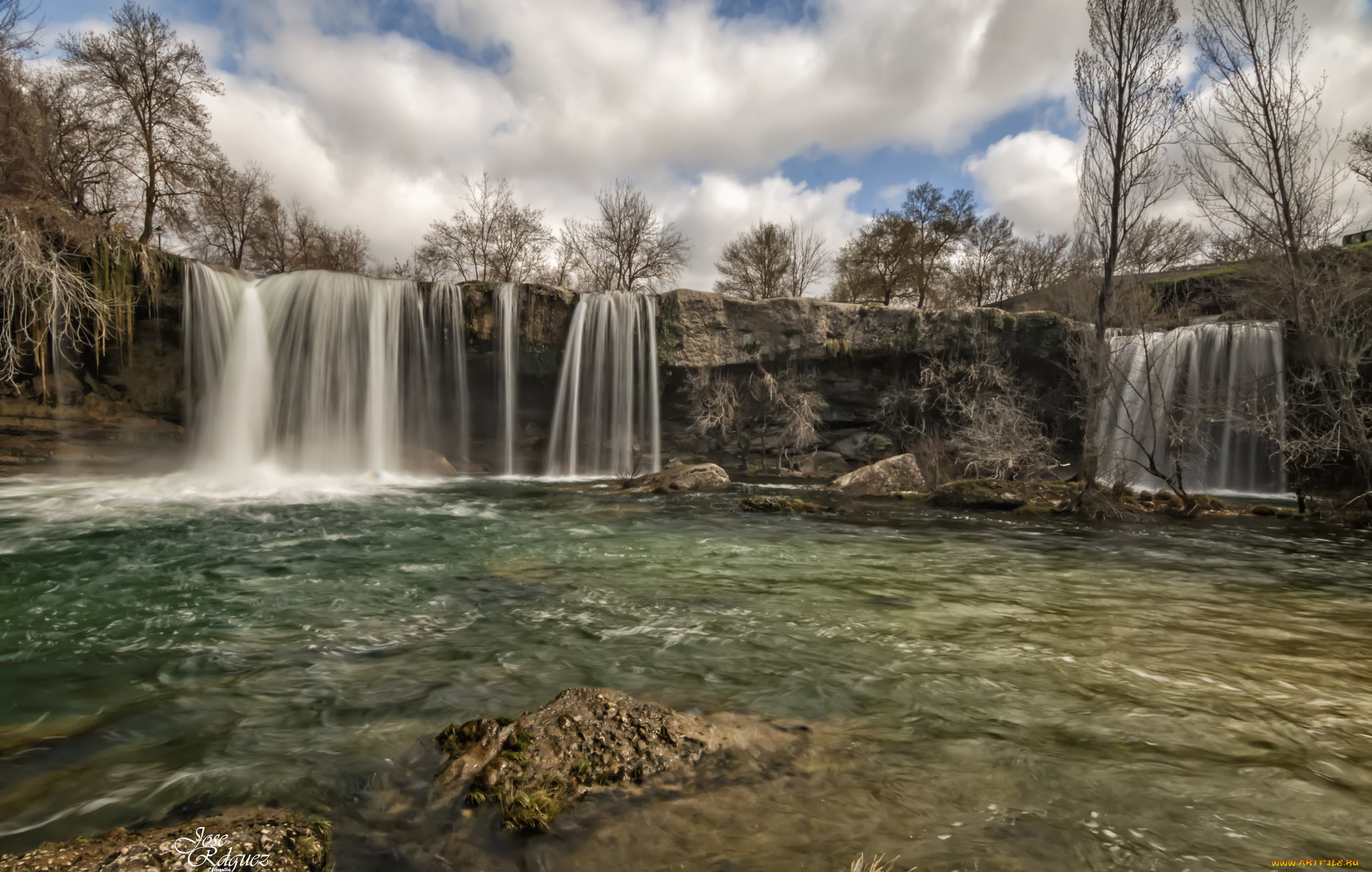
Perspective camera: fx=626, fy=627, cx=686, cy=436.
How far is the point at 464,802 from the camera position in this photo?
2346mm

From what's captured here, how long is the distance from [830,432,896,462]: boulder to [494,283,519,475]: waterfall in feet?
34.8

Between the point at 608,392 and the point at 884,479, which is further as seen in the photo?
the point at 608,392

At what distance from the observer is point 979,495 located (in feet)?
40.0

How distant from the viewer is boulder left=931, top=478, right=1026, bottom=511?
12.0 m

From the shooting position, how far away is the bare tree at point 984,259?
104 ft

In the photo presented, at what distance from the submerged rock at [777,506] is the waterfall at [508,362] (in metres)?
9.98

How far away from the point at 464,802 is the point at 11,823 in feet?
5.29

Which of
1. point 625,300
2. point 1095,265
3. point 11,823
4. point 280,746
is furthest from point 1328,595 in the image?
point 625,300

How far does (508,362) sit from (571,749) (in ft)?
56.3

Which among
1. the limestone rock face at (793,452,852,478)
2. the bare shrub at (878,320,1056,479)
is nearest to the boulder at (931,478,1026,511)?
the bare shrub at (878,320,1056,479)
